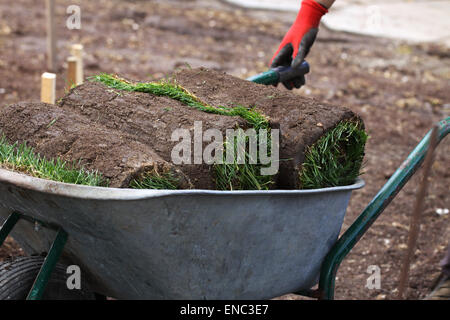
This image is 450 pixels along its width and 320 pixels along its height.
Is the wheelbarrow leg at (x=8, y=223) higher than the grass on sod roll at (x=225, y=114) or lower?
lower

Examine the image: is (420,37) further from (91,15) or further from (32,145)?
(32,145)

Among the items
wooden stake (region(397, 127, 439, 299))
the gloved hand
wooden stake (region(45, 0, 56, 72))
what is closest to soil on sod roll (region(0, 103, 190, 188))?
wooden stake (region(397, 127, 439, 299))

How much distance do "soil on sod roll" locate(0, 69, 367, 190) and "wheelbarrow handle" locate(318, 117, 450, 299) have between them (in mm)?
120

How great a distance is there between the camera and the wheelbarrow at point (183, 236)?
1418mm

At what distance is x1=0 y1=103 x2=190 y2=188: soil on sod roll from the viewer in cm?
154

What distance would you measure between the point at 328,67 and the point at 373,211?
4497 millimetres

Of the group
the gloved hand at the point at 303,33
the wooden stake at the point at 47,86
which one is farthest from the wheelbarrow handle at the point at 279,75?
the wooden stake at the point at 47,86

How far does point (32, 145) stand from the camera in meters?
1.70

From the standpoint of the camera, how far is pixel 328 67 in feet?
20.4

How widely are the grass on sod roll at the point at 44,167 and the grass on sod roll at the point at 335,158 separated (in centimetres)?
62

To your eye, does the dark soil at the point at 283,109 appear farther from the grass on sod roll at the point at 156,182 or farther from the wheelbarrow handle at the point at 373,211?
the grass on sod roll at the point at 156,182

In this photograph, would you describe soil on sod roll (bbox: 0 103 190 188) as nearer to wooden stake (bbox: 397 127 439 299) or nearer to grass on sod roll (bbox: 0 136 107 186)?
grass on sod roll (bbox: 0 136 107 186)

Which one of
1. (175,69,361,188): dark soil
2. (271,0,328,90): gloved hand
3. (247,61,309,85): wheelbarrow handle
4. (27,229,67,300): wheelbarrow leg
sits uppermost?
(271,0,328,90): gloved hand

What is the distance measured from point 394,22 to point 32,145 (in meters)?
6.86
